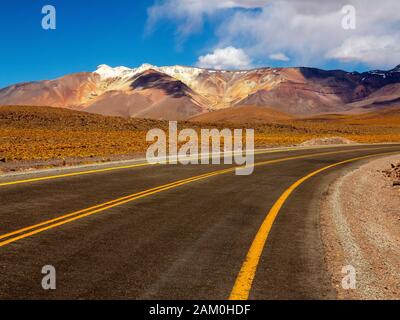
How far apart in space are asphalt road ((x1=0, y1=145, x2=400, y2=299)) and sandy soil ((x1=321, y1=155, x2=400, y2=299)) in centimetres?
26

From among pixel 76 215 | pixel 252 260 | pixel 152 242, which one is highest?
pixel 76 215

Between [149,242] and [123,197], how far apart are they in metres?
4.33

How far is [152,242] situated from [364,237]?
3.85 meters

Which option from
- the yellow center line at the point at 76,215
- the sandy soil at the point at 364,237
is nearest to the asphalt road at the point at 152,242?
the yellow center line at the point at 76,215

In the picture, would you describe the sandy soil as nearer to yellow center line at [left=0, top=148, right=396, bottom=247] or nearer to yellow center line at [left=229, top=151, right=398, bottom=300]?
yellow center line at [left=229, top=151, right=398, bottom=300]

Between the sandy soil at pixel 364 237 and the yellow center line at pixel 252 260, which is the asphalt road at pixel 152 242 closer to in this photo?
the yellow center line at pixel 252 260

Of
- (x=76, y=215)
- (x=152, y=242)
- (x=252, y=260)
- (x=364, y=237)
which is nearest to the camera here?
(x=252, y=260)

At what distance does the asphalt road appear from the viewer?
513 cm

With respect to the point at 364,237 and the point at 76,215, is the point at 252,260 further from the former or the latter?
the point at 76,215

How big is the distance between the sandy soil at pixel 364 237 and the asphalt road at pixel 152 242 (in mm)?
258

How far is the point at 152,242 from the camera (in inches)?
275

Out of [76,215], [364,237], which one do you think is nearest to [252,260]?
[364,237]

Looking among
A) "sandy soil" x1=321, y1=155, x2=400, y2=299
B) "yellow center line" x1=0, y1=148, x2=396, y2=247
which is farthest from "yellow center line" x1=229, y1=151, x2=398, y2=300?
"yellow center line" x1=0, y1=148, x2=396, y2=247

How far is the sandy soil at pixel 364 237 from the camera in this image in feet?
18.0
